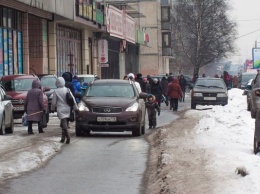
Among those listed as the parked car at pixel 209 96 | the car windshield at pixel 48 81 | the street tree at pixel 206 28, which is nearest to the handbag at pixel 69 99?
the car windshield at pixel 48 81

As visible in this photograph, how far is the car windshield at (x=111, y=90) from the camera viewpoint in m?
22.1

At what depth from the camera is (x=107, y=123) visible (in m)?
20.9

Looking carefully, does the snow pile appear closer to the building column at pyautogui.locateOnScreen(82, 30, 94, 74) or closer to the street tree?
the building column at pyautogui.locateOnScreen(82, 30, 94, 74)

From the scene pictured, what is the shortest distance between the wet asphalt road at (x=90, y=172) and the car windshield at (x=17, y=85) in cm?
1017

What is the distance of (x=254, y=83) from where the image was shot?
31906 millimetres

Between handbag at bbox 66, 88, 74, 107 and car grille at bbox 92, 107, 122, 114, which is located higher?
handbag at bbox 66, 88, 74, 107

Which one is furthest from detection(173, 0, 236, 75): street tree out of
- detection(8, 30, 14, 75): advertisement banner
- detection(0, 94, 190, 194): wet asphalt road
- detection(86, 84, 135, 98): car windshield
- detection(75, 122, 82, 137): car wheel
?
detection(0, 94, 190, 194): wet asphalt road

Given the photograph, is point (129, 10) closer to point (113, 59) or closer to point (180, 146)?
point (113, 59)

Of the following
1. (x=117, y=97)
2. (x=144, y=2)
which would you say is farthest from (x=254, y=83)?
(x=144, y=2)

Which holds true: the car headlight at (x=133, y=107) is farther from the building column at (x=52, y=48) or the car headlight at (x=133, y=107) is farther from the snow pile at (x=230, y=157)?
the building column at (x=52, y=48)

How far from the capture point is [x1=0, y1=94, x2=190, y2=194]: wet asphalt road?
1127 cm

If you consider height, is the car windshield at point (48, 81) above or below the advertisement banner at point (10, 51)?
below

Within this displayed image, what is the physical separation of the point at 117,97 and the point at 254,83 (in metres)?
11.2

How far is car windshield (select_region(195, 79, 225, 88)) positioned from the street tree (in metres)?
59.3
